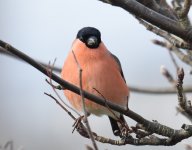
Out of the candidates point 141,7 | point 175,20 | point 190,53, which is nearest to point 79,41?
point 190,53

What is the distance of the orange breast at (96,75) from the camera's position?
3215 mm

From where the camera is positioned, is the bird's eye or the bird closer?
the bird

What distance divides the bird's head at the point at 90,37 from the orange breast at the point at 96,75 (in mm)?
28

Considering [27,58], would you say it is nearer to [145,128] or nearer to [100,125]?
[145,128]

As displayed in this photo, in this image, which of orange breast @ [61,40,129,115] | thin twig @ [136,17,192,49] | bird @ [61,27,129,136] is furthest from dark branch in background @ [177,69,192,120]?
orange breast @ [61,40,129,115]

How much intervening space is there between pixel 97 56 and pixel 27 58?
1228 millimetres

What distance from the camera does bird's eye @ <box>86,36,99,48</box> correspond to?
3590 millimetres

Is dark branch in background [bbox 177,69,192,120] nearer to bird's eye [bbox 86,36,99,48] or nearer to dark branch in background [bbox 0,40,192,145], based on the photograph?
dark branch in background [bbox 0,40,192,145]

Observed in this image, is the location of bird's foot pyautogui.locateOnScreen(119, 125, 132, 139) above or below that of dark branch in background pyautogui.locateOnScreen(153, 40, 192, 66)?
below

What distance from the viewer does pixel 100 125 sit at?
9.31 metres

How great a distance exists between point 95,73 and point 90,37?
0.39 meters

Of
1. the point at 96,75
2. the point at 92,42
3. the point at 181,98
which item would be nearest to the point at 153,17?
the point at 181,98

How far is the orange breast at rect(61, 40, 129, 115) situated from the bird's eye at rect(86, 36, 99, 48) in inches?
1.1

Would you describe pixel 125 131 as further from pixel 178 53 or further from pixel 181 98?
pixel 178 53
